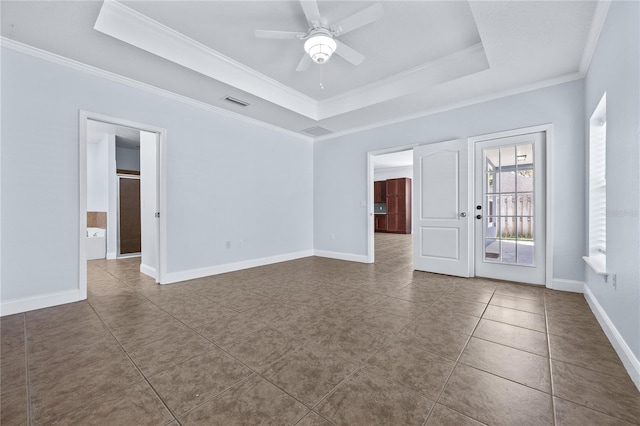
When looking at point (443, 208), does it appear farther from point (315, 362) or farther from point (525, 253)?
point (315, 362)

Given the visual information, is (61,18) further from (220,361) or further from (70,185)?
(220,361)

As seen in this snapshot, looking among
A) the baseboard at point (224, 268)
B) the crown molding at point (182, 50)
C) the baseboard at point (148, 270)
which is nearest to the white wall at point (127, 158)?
Result: the baseboard at point (148, 270)

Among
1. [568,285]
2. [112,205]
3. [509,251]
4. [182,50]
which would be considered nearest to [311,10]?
[182,50]

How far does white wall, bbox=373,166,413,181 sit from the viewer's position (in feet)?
38.0

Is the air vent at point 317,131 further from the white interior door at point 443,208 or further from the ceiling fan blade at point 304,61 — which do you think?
the ceiling fan blade at point 304,61

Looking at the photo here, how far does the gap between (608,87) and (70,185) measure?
529 centimetres

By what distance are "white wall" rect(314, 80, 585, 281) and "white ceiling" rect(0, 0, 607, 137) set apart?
0.76 ft

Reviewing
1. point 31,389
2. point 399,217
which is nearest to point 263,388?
point 31,389

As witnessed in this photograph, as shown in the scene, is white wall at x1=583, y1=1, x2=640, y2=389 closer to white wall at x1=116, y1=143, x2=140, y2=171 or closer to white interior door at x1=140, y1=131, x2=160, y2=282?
white interior door at x1=140, y1=131, x2=160, y2=282

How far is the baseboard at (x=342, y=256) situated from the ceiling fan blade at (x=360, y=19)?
152 inches

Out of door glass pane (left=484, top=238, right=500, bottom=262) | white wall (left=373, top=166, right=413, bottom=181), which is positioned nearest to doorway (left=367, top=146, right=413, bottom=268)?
white wall (left=373, top=166, right=413, bottom=181)

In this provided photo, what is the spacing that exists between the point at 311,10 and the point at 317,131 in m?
3.27

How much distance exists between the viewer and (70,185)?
2.99 m

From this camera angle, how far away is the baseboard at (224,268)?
381cm
